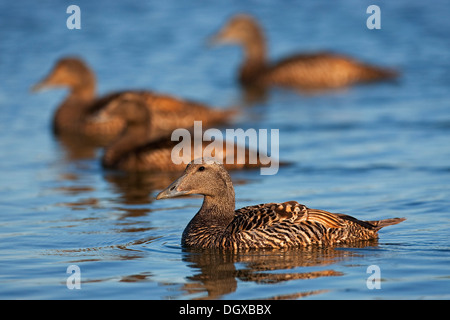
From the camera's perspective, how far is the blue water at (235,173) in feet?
25.7

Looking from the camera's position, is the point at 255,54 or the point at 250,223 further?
the point at 255,54

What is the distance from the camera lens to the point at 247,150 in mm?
13117

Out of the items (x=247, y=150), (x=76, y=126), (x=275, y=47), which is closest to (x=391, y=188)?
(x=247, y=150)

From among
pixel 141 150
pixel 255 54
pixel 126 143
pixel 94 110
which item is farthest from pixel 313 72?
pixel 141 150

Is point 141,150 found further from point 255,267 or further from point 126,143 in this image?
point 255,267

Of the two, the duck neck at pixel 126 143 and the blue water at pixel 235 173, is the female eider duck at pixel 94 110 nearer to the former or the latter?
the blue water at pixel 235 173

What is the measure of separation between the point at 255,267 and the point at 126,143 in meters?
6.16

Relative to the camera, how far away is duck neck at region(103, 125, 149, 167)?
13.6 metres

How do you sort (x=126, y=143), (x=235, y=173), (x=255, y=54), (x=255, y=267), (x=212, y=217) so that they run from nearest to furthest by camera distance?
1. (x=255, y=267)
2. (x=212, y=217)
3. (x=235, y=173)
4. (x=126, y=143)
5. (x=255, y=54)

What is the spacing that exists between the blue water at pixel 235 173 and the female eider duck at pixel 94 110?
18.0 inches

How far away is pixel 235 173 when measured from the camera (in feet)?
42.1

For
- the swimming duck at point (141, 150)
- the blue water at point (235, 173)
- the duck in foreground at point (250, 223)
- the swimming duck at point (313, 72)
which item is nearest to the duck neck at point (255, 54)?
the swimming duck at point (313, 72)

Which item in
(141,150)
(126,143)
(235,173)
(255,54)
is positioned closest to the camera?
(235,173)

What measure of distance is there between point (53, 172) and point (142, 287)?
598 cm
